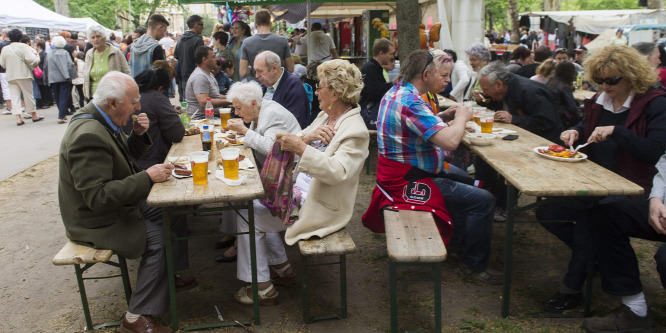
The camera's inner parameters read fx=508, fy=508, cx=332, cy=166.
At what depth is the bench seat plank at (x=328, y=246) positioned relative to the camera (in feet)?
9.37

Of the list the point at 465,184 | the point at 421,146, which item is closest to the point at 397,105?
the point at 421,146

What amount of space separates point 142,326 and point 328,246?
1.20 metres

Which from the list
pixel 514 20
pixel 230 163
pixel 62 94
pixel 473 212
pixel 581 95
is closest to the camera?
pixel 230 163

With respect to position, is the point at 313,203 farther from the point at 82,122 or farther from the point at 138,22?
the point at 138,22

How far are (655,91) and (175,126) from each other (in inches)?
134

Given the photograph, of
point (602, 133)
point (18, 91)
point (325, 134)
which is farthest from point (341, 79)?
point (18, 91)

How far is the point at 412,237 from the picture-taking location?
2.86 metres

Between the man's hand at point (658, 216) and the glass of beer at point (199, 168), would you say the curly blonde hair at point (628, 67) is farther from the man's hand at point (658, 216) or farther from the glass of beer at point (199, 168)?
the glass of beer at point (199, 168)

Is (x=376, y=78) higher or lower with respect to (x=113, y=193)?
higher

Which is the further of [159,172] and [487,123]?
[487,123]

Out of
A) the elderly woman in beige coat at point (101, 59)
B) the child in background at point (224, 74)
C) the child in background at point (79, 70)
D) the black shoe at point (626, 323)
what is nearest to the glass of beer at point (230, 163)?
the black shoe at point (626, 323)

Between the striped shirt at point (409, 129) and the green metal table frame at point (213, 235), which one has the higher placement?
the striped shirt at point (409, 129)

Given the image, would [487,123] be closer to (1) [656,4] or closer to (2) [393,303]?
(2) [393,303]

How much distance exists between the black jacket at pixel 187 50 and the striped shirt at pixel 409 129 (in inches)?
198
